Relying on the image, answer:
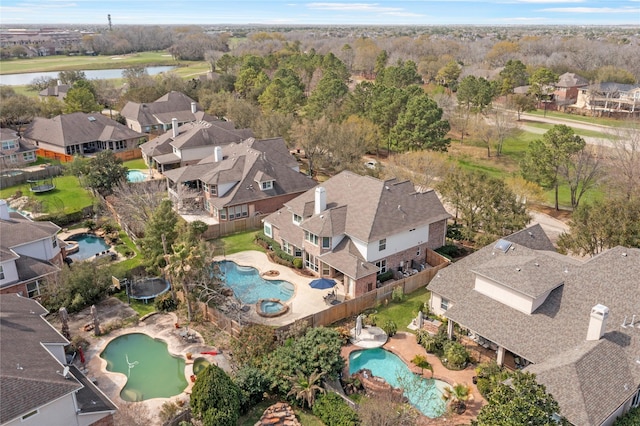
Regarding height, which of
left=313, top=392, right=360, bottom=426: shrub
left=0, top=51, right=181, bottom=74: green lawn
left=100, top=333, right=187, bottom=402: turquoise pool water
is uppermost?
left=0, top=51, right=181, bottom=74: green lawn

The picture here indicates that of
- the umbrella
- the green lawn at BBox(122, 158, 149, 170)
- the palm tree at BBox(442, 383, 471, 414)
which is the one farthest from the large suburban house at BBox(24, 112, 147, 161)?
the palm tree at BBox(442, 383, 471, 414)

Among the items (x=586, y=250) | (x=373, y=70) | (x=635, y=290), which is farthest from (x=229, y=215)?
(x=373, y=70)

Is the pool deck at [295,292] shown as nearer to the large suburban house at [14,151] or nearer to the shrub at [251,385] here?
the shrub at [251,385]

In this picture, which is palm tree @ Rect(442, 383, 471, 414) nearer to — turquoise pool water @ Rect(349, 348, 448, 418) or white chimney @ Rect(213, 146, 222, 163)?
turquoise pool water @ Rect(349, 348, 448, 418)

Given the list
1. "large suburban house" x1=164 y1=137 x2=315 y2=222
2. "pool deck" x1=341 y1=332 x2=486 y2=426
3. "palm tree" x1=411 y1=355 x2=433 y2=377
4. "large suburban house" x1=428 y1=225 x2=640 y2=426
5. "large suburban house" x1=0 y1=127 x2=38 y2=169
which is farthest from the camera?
"large suburban house" x1=0 y1=127 x2=38 y2=169

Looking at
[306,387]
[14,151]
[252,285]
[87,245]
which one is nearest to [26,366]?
[306,387]
